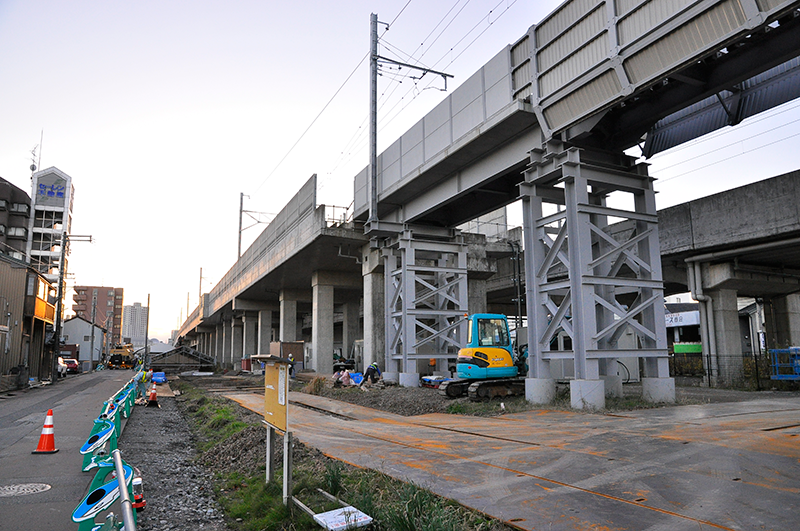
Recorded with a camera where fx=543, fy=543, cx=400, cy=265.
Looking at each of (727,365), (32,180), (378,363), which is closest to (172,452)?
(378,363)

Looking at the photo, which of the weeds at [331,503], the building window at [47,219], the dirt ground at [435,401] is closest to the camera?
the weeds at [331,503]

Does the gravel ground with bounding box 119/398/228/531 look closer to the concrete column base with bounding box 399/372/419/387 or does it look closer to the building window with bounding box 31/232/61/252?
the concrete column base with bounding box 399/372/419/387

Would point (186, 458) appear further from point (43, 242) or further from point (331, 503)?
point (43, 242)

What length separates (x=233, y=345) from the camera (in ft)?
222

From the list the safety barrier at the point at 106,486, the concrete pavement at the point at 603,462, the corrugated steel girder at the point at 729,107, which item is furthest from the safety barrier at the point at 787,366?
the safety barrier at the point at 106,486

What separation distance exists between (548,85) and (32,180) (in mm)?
99733

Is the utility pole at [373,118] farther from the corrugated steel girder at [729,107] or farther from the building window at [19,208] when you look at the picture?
the building window at [19,208]

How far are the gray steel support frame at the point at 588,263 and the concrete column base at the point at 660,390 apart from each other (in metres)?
0.19

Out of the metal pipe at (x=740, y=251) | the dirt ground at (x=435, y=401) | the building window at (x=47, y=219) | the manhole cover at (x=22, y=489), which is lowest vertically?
the manhole cover at (x=22, y=489)

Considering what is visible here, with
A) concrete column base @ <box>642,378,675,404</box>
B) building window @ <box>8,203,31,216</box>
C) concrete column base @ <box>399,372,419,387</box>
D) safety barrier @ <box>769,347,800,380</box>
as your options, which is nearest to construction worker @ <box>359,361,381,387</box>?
concrete column base @ <box>399,372,419,387</box>

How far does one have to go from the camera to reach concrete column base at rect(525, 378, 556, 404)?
15844mm

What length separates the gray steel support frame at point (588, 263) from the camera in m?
14.7

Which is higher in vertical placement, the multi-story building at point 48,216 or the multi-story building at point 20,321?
the multi-story building at point 48,216

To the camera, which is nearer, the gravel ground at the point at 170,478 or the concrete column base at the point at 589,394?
the gravel ground at the point at 170,478
